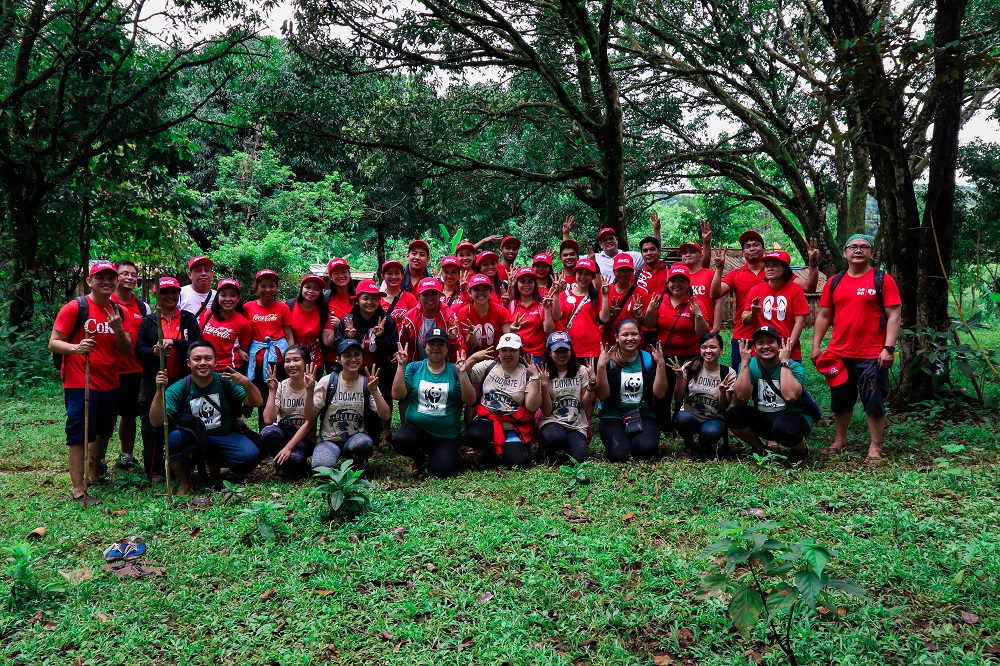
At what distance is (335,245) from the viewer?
3209 cm

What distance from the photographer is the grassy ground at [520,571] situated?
3781 millimetres

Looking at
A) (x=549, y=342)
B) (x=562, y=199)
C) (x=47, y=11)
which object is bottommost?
(x=549, y=342)

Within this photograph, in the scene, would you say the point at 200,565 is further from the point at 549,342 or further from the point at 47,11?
the point at 47,11

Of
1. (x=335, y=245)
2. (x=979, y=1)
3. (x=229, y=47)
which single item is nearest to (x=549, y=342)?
(x=229, y=47)

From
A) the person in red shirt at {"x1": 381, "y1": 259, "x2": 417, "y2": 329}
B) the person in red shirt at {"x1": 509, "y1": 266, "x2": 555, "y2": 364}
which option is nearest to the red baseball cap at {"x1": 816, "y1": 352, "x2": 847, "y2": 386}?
the person in red shirt at {"x1": 509, "y1": 266, "x2": 555, "y2": 364}

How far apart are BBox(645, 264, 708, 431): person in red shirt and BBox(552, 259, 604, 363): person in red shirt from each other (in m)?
0.60

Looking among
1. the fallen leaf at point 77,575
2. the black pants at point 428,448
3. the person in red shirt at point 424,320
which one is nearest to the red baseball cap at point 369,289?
the person in red shirt at point 424,320

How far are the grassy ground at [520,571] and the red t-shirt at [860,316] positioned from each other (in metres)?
1.08

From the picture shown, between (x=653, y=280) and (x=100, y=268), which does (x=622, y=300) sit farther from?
(x=100, y=268)

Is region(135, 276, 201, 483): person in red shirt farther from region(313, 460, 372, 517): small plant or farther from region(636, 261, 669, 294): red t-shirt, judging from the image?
region(636, 261, 669, 294): red t-shirt

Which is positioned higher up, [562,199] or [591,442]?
[562,199]

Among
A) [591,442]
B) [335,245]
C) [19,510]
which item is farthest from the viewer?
[335,245]

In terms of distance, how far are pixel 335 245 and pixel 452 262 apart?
2547cm

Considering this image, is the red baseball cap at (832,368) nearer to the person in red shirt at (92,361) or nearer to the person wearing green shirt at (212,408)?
the person wearing green shirt at (212,408)
